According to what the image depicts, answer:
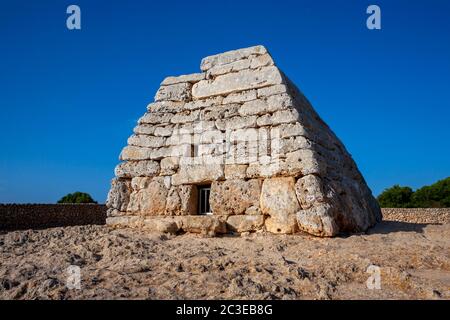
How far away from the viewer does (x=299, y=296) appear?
3.26m

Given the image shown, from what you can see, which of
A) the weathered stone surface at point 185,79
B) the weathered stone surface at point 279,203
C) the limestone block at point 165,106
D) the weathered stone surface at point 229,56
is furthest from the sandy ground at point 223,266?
the weathered stone surface at point 229,56

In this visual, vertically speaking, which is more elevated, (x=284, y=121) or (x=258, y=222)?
(x=284, y=121)

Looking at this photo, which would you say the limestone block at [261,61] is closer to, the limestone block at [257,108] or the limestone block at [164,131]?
the limestone block at [257,108]

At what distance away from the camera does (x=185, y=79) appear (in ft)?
24.2

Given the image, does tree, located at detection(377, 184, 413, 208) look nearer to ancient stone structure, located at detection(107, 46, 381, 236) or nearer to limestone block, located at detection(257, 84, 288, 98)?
ancient stone structure, located at detection(107, 46, 381, 236)

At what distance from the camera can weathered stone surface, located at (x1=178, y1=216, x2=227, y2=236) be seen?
575cm

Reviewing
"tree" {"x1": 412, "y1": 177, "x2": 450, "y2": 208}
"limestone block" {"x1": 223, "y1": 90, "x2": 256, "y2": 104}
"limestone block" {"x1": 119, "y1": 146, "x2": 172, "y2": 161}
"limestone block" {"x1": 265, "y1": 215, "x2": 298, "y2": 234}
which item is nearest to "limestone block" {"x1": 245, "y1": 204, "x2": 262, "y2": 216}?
"limestone block" {"x1": 265, "y1": 215, "x2": 298, "y2": 234}

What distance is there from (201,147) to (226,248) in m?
2.19

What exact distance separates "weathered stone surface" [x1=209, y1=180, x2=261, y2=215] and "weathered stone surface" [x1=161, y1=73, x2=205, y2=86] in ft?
7.53

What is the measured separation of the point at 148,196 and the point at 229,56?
3069mm

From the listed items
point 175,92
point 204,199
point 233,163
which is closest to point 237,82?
point 175,92

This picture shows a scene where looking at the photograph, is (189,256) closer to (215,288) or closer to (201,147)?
(215,288)
